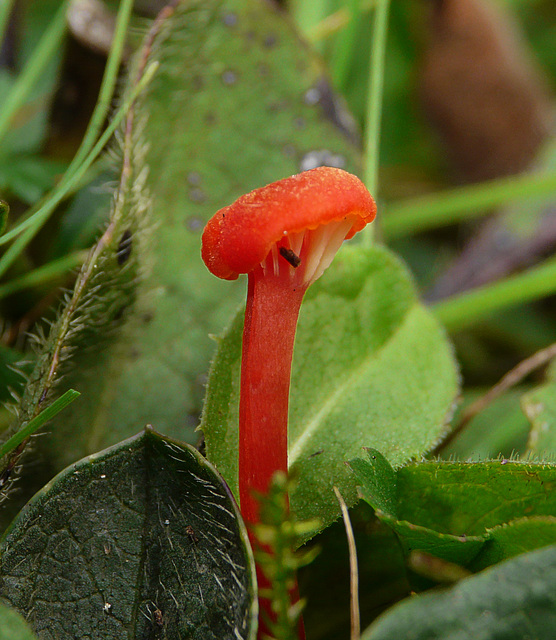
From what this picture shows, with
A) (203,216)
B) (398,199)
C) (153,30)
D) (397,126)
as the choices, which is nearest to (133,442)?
(203,216)

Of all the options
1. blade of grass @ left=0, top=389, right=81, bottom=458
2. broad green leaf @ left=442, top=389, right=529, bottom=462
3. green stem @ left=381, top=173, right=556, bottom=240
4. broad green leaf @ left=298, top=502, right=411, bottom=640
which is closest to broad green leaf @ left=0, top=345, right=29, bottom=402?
blade of grass @ left=0, top=389, right=81, bottom=458

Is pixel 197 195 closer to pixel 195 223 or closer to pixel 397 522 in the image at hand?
pixel 195 223

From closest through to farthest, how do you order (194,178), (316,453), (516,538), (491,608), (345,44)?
(491,608) < (516,538) < (316,453) < (194,178) < (345,44)

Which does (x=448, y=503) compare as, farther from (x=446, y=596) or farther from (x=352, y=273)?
(x=352, y=273)

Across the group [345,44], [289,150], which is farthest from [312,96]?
[345,44]

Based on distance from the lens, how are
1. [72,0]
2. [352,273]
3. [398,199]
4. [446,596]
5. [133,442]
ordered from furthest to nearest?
[398,199] → [72,0] → [352,273] → [133,442] → [446,596]
